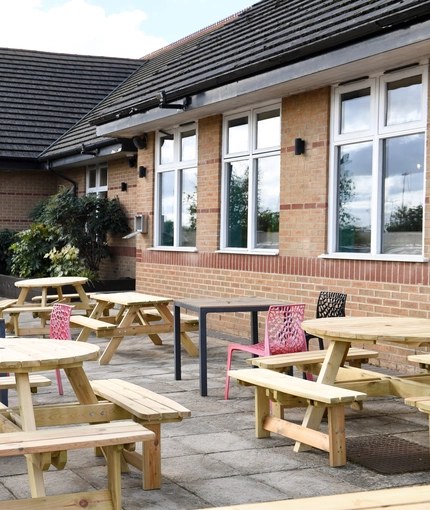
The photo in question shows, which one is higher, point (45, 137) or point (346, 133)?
point (45, 137)

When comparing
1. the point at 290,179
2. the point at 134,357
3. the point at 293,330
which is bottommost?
the point at 134,357

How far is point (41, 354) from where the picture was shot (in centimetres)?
467

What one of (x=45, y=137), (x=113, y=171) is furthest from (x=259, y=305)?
(x=45, y=137)

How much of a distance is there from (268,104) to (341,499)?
27.7 ft

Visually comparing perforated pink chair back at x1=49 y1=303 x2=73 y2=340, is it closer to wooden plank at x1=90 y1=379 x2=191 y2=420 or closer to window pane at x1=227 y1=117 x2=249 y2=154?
wooden plank at x1=90 y1=379 x2=191 y2=420

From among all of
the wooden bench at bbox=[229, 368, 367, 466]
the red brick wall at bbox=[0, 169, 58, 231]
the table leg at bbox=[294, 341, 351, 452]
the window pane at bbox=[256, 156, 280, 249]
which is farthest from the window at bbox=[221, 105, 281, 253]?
the red brick wall at bbox=[0, 169, 58, 231]

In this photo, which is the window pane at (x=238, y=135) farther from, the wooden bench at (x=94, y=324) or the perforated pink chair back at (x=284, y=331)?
the perforated pink chair back at (x=284, y=331)

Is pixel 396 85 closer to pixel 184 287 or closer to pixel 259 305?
pixel 259 305

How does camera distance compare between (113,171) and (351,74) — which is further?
(113,171)

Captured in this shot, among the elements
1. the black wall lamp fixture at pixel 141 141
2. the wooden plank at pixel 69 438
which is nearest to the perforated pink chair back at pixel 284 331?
the wooden plank at pixel 69 438

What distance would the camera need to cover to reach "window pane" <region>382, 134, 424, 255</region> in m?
8.49

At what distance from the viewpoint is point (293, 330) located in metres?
6.93

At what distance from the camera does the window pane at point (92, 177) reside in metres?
19.3

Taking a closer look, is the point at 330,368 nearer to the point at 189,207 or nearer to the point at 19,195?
the point at 189,207
